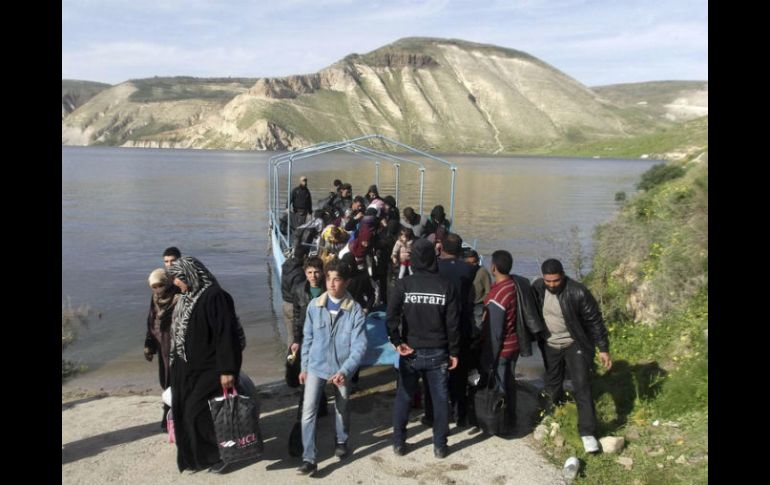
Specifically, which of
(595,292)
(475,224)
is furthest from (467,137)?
(595,292)

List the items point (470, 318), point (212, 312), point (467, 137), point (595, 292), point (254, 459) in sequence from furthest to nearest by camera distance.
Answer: point (467, 137) → point (595, 292) → point (470, 318) → point (254, 459) → point (212, 312)

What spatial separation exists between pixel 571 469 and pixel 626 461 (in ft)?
1.64

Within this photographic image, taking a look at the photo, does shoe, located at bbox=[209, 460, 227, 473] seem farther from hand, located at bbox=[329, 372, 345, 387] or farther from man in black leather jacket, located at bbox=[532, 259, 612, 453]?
man in black leather jacket, located at bbox=[532, 259, 612, 453]

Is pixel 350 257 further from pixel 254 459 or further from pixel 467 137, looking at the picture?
pixel 467 137

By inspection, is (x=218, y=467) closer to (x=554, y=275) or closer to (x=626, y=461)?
(x=554, y=275)

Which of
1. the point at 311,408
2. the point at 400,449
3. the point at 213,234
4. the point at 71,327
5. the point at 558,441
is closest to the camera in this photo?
the point at 311,408

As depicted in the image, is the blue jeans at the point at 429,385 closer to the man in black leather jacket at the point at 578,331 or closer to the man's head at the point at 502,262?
the man's head at the point at 502,262

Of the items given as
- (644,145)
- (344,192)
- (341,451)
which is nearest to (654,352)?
(341,451)

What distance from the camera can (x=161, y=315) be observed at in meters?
5.60

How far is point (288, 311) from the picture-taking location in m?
6.98

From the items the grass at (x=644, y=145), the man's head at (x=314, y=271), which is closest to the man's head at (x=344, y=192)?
the man's head at (x=314, y=271)

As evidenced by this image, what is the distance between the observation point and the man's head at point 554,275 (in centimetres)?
541

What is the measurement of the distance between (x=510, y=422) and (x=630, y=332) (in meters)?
3.36
